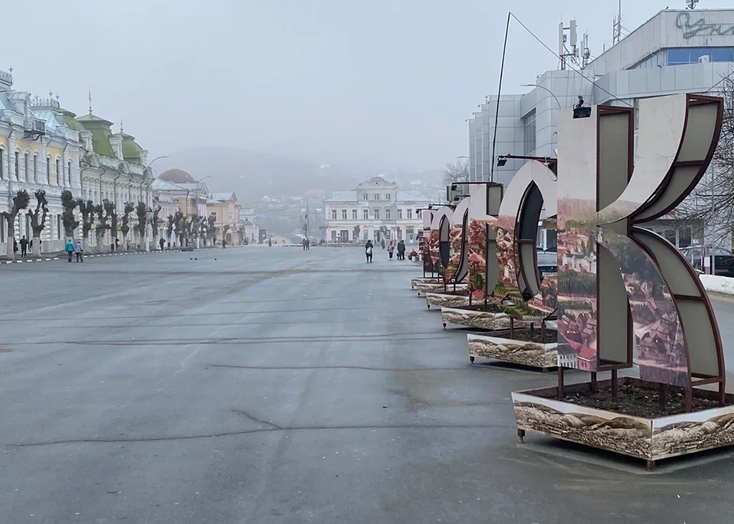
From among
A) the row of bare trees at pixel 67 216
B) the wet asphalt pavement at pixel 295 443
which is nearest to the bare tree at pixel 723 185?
the wet asphalt pavement at pixel 295 443

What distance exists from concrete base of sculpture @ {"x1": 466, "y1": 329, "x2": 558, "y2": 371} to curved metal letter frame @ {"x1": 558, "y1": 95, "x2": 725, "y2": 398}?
127 inches

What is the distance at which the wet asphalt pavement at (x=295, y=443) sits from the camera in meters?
5.82

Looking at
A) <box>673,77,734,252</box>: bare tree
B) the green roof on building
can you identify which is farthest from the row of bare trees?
<box>673,77,734,252</box>: bare tree

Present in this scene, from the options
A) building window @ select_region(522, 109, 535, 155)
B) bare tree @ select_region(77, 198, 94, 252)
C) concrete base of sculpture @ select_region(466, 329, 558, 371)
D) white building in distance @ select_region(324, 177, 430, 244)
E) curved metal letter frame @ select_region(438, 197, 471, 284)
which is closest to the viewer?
concrete base of sculpture @ select_region(466, 329, 558, 371)

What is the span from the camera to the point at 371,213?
538 ft

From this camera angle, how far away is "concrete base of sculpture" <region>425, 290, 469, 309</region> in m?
19.5

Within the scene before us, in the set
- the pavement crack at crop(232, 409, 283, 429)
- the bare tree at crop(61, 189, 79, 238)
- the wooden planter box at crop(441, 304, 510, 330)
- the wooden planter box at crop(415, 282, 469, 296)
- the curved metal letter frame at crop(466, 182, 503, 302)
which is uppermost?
the bare tree at crop(61, 189, 79, 238)

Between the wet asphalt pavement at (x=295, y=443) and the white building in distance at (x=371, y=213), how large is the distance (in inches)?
5823

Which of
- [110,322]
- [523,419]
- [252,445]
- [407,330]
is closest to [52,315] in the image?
[110,322]

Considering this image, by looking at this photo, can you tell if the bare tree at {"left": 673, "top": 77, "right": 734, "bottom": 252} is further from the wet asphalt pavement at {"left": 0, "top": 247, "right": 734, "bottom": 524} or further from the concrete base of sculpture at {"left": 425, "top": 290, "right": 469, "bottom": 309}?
the wet asphalt pavement at {"left": 0, "top": 247, "right": 734, "bottom": 524}

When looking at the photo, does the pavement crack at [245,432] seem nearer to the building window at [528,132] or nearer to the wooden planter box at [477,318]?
the wooden planter box at [477,318]

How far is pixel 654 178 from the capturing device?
23.3 ft

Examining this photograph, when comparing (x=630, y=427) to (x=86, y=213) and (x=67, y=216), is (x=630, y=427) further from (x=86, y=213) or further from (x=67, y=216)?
(x=86, y=213)

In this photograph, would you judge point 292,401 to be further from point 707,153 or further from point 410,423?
point 707,153
